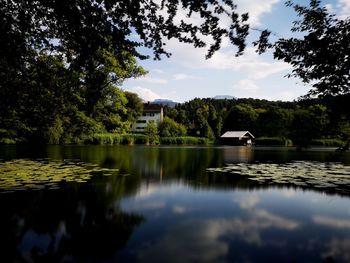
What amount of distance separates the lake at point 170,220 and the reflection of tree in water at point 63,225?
16 millimetres

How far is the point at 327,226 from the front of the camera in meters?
6.66

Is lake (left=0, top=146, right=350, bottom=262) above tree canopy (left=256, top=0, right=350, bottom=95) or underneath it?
underneath

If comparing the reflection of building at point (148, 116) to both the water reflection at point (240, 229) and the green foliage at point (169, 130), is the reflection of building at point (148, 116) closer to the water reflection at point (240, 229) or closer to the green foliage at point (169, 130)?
the green foliage at point (169, 130)

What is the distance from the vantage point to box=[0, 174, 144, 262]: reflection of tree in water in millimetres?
4754

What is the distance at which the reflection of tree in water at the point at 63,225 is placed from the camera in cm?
475

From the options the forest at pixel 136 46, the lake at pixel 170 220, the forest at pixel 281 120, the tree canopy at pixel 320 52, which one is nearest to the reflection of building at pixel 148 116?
the forest at pixel 281 120

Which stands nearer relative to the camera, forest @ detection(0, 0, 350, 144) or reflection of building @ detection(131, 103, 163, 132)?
forest @ detection(0, 0, 350, 144)

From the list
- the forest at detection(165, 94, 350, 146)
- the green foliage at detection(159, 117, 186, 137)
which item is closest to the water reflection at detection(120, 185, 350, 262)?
the forest at detection(165, 94, 350, 146)

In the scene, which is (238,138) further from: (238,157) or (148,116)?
(238,157)

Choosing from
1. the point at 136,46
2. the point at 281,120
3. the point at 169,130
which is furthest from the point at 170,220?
the point at 281,120

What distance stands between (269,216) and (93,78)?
6.24 metres

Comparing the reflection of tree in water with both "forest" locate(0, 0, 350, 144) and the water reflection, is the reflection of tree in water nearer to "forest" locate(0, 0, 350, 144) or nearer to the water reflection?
the water reflection

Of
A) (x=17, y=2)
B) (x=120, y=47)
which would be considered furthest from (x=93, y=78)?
(x=120, y=47)

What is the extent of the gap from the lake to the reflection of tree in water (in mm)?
16
